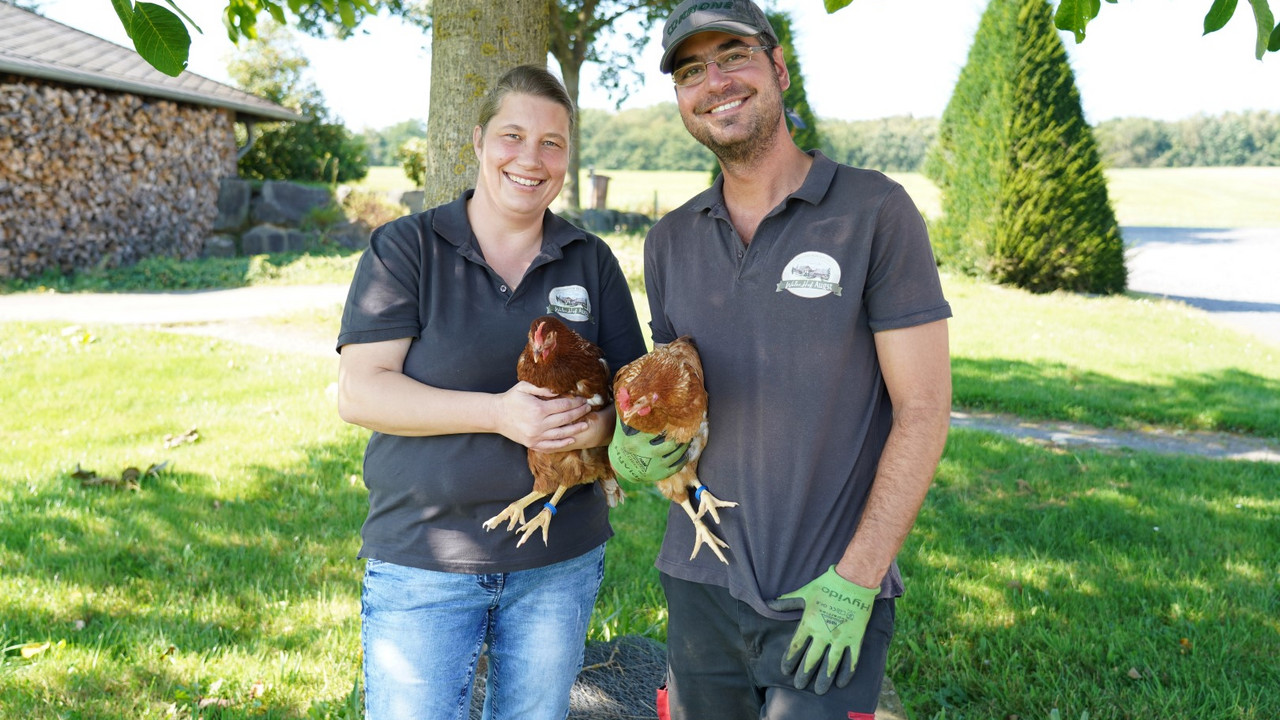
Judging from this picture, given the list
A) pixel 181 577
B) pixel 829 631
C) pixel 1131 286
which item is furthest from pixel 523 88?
pixel 1131 286

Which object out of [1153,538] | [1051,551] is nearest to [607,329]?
[1051,551]

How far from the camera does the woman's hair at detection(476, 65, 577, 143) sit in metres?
2.20

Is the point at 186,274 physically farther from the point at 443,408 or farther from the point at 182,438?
the point at 443,408

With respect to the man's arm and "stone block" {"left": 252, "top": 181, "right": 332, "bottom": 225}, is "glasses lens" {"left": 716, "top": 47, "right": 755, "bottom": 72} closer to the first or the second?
the man's arm

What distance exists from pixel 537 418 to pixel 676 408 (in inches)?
12.6

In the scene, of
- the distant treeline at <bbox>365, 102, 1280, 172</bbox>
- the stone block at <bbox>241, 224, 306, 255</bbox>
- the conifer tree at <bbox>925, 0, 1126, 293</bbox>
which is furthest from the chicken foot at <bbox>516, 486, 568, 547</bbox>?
the distant treeline at <bbox>365, 102, 1280, 172</bbox>

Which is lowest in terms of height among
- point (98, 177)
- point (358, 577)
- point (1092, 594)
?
point (358, 577)

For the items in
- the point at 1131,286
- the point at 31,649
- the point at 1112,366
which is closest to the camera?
the point at 31,649

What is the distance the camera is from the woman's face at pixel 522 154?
2168mm

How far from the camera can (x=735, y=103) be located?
2070 mm

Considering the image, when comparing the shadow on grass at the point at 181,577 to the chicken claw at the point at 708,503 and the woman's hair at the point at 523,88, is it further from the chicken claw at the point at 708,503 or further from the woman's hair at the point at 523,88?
Result: the woman's hair at the point at 523,88

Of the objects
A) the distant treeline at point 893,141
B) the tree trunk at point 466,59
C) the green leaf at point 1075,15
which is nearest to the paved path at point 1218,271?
the green leaf at point 1075,15

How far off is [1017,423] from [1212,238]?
26076 millimetres

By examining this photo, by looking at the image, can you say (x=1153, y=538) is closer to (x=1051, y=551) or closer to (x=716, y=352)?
(x=1051, y=551)
